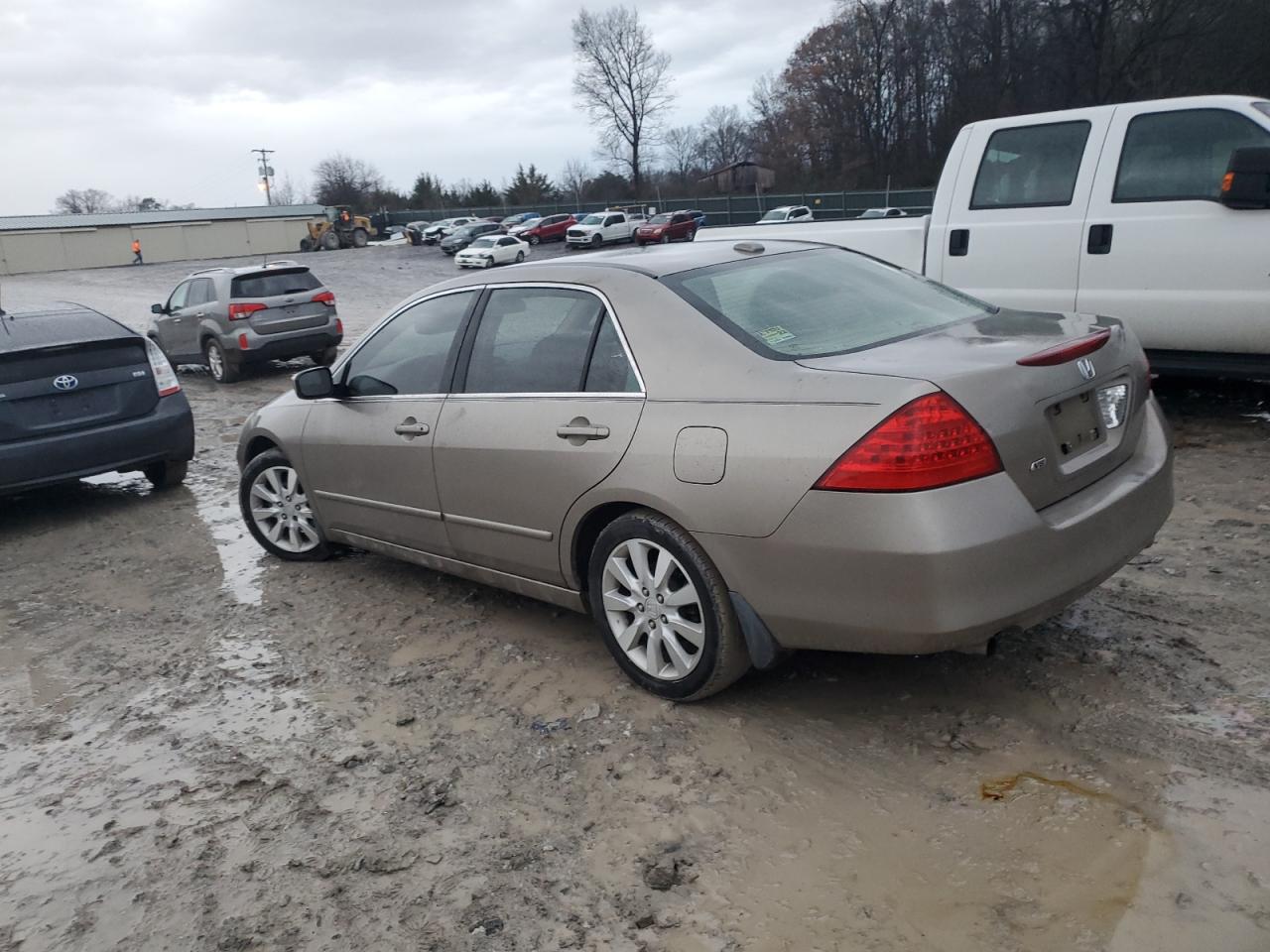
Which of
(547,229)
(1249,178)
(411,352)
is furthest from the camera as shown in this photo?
(547,229)

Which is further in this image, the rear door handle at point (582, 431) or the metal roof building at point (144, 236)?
the metal roof building at point (144, 236)

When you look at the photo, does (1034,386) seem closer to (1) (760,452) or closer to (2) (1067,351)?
(2) (1067,351)

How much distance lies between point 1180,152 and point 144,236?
7089 cm

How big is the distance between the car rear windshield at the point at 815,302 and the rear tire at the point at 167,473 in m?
5.71

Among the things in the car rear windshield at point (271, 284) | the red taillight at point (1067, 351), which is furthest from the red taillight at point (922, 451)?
the car rear windshield at point (271, 284)

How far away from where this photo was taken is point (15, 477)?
6.84m

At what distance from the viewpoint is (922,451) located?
2.94 meters

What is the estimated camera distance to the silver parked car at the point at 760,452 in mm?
2994

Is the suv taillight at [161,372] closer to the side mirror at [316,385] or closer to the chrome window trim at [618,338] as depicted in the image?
the side mirror at [316,385]

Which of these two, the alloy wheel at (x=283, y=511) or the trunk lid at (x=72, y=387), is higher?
the trunk lid at (x=72, y=387)

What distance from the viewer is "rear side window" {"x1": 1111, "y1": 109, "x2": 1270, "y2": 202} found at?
626cm

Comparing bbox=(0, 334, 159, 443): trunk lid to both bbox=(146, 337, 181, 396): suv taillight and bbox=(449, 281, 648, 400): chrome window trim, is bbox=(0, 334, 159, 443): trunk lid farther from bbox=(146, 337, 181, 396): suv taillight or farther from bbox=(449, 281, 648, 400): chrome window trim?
bbox=(449, 281, 648, 400): chrome window trim

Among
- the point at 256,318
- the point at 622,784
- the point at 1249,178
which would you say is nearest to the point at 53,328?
the point at 622,784

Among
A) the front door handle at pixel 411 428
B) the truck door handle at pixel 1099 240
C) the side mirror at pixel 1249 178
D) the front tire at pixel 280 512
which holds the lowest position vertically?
the front tire at pixel 280 512
